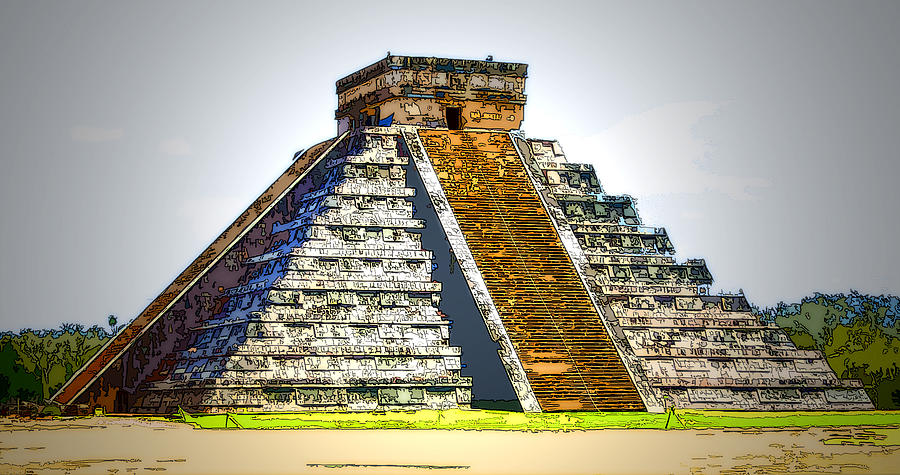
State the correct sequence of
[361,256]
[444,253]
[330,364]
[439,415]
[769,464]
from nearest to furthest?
[769,464], [439,415], [330,364], [361,256], [444,253]

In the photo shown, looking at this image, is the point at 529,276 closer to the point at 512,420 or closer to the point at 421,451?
the point at 512,420

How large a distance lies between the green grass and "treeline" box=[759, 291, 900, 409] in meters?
3.60

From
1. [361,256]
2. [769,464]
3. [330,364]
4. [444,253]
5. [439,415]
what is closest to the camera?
[769,464]

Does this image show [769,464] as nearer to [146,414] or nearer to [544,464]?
[544,464]

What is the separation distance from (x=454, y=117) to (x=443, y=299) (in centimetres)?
324

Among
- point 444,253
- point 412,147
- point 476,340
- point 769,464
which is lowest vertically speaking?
point 769,464

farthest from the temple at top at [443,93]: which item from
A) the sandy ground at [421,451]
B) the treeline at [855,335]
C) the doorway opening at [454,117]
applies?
the sandy ground at [421,451]

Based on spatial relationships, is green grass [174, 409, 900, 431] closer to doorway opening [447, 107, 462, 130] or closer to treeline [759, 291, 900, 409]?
treeline [759, 291, 900, 409]

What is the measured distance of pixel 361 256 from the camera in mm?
17219

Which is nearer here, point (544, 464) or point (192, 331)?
point (544, 464)

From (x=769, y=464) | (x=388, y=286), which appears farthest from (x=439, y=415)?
(x=769, y=464)

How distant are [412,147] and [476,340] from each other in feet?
10.4

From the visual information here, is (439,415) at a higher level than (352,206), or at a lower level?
lower

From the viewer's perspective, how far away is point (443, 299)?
18.8 meters
